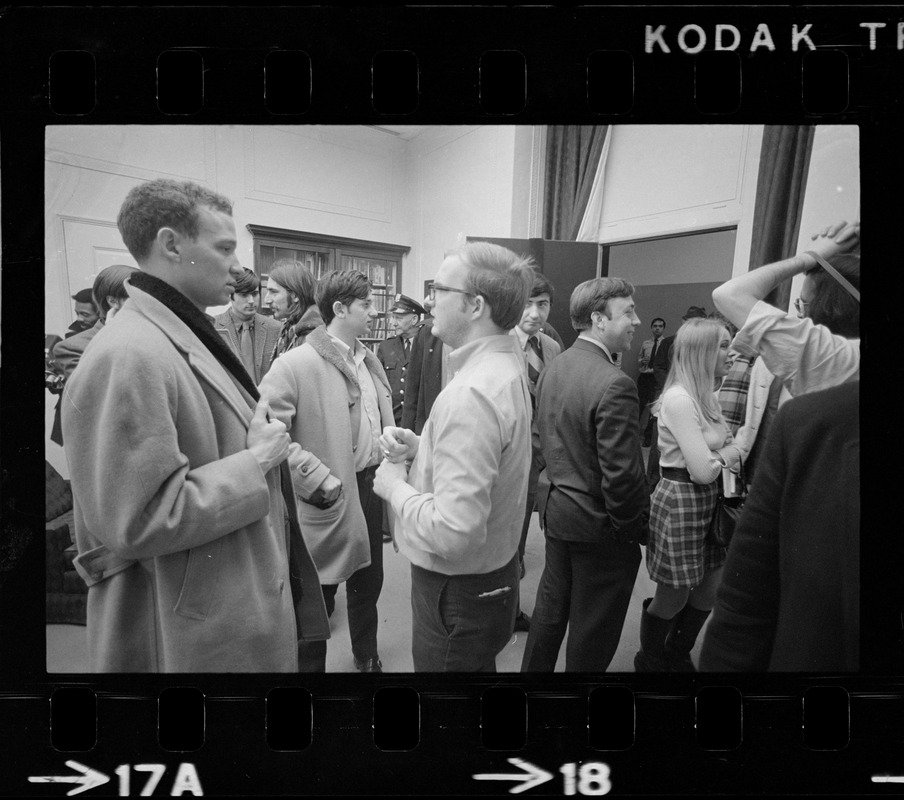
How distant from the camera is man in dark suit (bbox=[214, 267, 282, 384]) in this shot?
1452 millimetres

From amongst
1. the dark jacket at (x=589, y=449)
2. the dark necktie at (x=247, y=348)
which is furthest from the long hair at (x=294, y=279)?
the dark jacket at (x=589, y=449)

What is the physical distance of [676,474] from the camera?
1527 mm

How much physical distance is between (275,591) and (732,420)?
4.23ft

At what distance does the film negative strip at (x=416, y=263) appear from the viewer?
1469 mm

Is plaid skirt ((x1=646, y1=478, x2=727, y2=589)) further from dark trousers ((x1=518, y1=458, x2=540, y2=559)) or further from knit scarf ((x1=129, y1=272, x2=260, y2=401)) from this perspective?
knit scarf ((x1=129, y1=272, x2=260, y2=401))

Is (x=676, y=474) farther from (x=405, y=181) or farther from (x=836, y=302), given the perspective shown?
(x=405, y=181)

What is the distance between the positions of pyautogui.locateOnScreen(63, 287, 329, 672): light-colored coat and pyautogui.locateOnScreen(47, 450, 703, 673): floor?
7cm

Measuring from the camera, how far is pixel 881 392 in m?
1.53

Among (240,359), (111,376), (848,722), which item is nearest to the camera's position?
(111,376)

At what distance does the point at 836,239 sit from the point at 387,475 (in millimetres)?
1357

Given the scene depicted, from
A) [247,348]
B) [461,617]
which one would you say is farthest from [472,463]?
[247,348]

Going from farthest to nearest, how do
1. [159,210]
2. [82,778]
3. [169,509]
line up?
[82,778] → [159,210] → [169,509]
